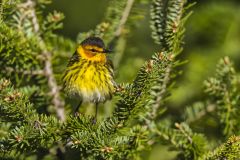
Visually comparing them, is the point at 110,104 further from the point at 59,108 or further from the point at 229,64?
the point at 229,64

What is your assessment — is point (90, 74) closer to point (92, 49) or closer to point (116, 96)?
point (92, 49)

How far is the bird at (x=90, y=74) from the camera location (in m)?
3.13

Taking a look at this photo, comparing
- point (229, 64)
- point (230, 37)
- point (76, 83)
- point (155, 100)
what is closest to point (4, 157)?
point (155, 100)

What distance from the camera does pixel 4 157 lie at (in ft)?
7.98

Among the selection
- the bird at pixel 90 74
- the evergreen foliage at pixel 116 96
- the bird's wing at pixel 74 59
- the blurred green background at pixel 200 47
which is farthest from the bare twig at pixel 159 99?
the blurred green background at pixel 200 47

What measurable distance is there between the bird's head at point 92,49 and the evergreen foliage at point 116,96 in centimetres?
6

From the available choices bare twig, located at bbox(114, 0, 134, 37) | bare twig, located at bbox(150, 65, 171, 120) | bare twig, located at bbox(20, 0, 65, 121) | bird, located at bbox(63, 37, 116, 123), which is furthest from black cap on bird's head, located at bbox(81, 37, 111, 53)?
bare twig, located at bbox(150, 65, 171, 120)

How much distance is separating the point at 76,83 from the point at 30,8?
622 millimetres

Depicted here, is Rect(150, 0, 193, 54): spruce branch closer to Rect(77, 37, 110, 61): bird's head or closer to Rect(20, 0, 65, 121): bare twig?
Rect(77, 37, 110, 61): bird's head

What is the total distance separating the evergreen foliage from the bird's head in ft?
0.20

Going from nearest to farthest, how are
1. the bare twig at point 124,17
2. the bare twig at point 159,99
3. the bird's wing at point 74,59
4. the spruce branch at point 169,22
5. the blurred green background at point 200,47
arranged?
1. the spruce branch at point 169,22
2. the bare twig at point 159,99
3. the bare twig at point 124,17
4. the bird's wing at point 74,59
5. the blurred green background at point 200,47

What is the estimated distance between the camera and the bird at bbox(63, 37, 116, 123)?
3.13m

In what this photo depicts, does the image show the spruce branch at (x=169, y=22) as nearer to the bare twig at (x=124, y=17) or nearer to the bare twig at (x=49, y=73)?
the bare twig at (x=124, y=17)

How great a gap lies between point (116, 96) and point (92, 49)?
3.05 feet
